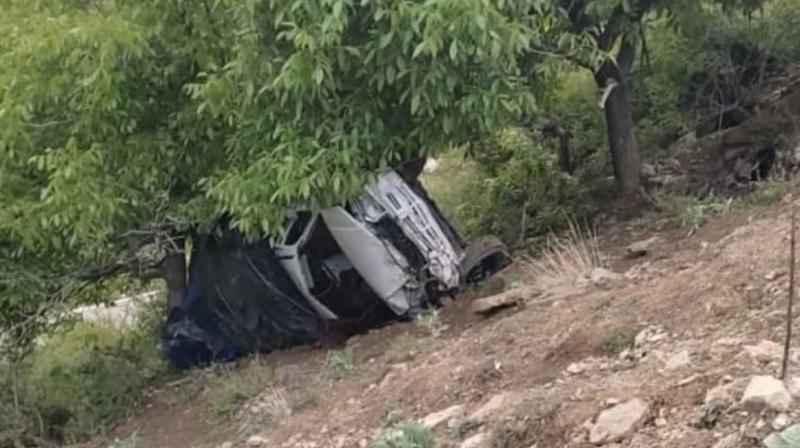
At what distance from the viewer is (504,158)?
1164cm

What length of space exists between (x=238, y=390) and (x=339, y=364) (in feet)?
2.24

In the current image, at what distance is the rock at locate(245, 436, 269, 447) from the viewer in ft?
18.2

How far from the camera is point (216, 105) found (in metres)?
7.08

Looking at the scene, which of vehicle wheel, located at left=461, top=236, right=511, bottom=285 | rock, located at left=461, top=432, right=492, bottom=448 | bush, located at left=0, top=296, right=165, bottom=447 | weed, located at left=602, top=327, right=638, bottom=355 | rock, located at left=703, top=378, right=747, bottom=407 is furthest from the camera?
vehicle wheel, located at left=461, top=236, right=511, bottom=285

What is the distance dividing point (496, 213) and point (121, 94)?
4.50m

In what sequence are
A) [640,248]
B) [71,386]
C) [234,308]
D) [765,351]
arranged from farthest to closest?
[71,386] < [234,308] < [640,248] < [765,351]

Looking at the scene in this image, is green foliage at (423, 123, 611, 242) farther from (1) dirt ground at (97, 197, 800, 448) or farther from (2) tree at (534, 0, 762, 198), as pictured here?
(1) dirt ground at (97, 197, 800, 448)

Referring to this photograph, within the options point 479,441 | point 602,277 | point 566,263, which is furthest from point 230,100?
point 479,441

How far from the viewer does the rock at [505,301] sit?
6.54 m

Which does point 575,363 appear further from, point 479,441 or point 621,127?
point 621,127

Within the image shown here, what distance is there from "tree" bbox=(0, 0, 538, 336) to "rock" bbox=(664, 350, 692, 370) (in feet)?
8.21

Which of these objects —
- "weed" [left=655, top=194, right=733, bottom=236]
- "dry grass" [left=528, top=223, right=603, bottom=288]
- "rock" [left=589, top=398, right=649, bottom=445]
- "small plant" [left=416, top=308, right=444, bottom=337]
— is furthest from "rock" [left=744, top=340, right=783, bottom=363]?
"weed" [left=655, top=194, right=733, bottom=236]

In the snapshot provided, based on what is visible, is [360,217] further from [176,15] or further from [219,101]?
[176,15]

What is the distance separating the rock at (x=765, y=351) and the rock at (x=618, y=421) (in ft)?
1.58
